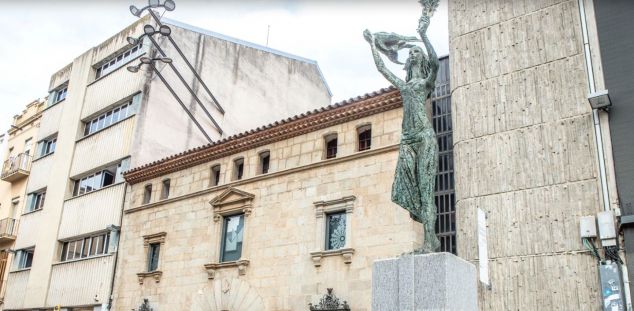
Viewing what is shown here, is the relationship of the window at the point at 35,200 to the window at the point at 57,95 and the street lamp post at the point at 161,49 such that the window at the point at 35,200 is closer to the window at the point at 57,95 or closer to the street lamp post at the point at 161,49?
the window at the point at 57,95

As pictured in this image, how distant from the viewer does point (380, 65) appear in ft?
30.4

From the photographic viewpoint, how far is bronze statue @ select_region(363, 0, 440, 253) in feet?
27.7

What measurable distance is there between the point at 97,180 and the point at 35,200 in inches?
262

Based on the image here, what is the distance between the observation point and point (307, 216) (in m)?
18.9

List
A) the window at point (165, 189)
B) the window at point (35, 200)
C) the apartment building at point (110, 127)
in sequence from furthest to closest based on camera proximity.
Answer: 1. the window at point (35, 200)
2. the apartment building at point (110, 127)
3. the window at point (165, 189)

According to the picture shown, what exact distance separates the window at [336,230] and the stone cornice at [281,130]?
2.95 meters

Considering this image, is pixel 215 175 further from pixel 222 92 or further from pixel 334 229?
pixel 222 92

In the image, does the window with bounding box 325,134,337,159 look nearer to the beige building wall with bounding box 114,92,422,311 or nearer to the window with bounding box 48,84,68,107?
the beige building wall with bounding box 114,92,422,311

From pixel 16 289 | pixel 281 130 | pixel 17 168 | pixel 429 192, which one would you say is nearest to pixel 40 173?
pixel 17 168

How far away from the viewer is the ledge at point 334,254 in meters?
17.1

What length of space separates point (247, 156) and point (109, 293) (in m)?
8.62

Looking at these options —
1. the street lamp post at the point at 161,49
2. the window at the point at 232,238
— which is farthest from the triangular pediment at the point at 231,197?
the street lamp post at the point at 161,49

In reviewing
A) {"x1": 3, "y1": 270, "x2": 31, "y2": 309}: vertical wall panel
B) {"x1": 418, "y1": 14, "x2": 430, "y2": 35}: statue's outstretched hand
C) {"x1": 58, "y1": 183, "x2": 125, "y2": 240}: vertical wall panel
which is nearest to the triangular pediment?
{"x1": 58, "y1": 183, "x2": 125, "y2": 240}: vertical wall panel

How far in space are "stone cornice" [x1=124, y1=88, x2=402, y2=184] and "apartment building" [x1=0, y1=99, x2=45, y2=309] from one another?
39.2 ft
